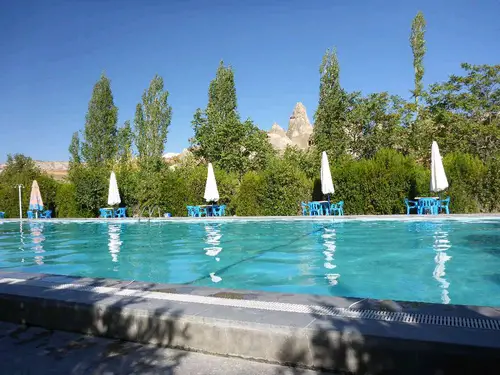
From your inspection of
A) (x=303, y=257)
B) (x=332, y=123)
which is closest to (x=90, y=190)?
(x=332, y=123)

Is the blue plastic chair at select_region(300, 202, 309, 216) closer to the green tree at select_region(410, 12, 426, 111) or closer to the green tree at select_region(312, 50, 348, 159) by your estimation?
the green tree at select_region(312, 50, 348, 159)

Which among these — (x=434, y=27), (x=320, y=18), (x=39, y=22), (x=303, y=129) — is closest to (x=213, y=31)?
(x=320, y=18)

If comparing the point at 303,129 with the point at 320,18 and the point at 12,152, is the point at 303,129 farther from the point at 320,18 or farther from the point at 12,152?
the point at 320,18

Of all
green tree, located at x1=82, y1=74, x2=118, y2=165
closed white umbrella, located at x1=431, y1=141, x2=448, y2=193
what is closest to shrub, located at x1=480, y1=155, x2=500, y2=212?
closed white umbrella, located at x1=431, y1=141, x2=448, y2=193

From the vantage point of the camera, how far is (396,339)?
2.38 meters

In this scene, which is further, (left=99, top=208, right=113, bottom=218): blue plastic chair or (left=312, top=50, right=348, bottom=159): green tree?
(left=312, top=50, right=348, bottom=159): green tree

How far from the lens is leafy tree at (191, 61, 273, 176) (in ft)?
89.8

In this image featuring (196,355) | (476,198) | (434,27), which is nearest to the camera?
(196,355)

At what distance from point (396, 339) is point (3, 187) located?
29301 mm

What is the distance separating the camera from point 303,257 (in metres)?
8.50

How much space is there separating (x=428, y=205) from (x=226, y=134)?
15.4 m

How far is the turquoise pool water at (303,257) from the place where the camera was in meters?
6.17

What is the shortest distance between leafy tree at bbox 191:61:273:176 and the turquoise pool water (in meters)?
13.1

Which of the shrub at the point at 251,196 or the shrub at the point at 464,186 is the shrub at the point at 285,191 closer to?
the shrub at the point at 251,196
